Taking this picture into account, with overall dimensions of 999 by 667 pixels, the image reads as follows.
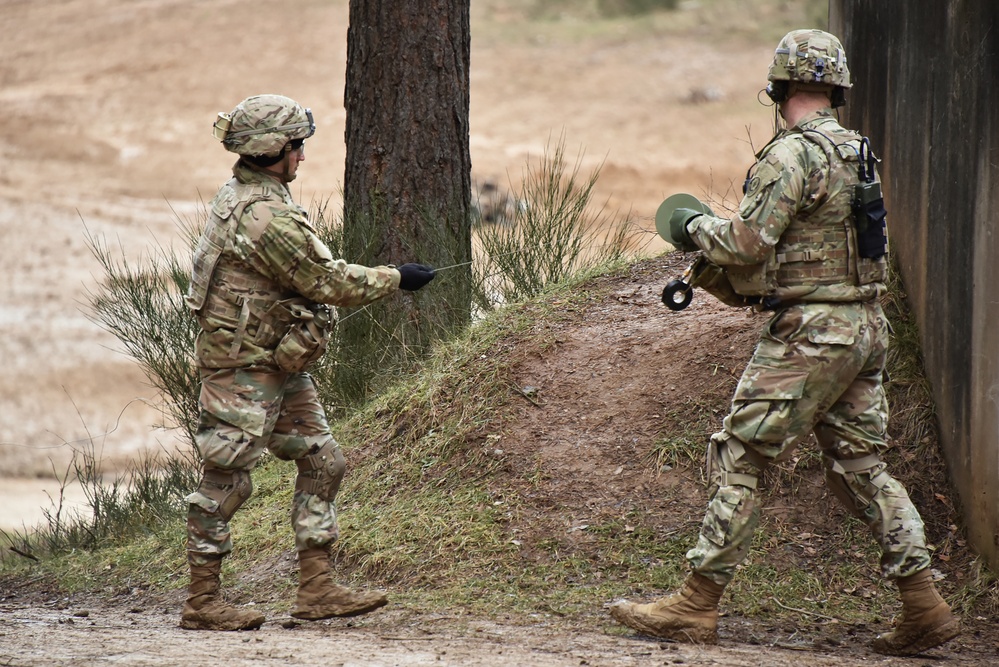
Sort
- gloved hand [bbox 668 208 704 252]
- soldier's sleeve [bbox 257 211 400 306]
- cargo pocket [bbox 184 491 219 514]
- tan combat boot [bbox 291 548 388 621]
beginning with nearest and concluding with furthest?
1. gloved hand [bbox 668 208 704 252]
2. soldier's sleeve [bbox 257 211 400 306]
3. cargo pocket [bbox 184 491 219 514]
4. tan combat boot [bbox 291 548 388 621]

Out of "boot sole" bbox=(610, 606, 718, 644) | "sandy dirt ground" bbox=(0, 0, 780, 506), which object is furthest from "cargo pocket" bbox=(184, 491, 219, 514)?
"sandy dirt ground" bbox=(0, 0, 780, 506)

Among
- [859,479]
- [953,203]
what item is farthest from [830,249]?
[953,203]

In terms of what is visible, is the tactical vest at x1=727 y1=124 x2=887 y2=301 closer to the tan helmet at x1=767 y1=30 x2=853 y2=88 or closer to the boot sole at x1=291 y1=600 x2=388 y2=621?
the tan helmet at x1=767 y1=30 x2=853 y2=88

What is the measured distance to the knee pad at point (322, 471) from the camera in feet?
15.0

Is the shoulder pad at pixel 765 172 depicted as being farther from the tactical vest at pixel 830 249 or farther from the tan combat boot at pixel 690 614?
the tan combat boot at pixel 690 614

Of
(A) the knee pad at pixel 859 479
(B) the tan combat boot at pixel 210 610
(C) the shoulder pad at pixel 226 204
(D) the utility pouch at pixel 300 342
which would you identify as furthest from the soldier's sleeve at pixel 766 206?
(B) the tan combat boot at pixel 210 610

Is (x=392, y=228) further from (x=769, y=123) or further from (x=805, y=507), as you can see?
(x=769, y=123)

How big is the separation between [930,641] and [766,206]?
149 cm

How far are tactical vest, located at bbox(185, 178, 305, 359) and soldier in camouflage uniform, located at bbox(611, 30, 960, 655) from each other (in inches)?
56.4

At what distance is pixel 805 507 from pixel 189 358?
3.92 m

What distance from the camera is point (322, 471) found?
458cm

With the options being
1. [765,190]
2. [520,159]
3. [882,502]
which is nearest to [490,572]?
[882,502]

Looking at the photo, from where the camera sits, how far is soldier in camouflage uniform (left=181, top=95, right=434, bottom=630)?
14.1 feet

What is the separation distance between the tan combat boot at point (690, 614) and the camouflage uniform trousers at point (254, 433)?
48.1 inches
